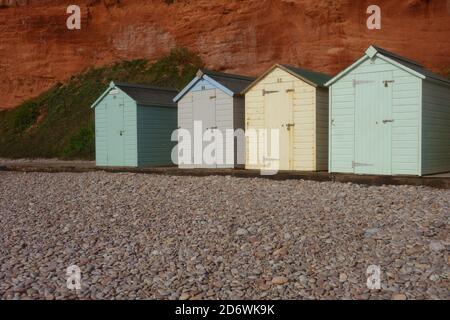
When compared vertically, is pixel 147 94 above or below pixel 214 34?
below

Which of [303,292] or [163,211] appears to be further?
[163,211]

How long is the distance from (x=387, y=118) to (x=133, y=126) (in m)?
8.82

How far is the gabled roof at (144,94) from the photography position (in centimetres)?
1900

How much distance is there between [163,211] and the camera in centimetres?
1051

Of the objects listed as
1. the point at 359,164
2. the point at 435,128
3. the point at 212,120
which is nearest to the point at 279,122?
the point at 212,120

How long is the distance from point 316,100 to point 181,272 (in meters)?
8.93

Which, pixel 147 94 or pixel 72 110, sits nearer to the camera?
pixel 147 94

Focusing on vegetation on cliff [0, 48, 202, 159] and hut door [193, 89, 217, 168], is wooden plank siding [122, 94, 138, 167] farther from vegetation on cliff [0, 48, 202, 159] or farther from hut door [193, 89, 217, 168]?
vegetation on cliff [0, 48, 202, 159]

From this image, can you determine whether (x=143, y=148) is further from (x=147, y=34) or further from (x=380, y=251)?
(x=147, y=34)

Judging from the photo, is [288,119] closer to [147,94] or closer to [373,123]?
[373,123]

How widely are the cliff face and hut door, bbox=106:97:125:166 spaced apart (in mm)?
13500

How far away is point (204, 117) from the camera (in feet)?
55.7

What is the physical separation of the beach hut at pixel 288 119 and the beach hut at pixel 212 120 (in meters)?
0.64

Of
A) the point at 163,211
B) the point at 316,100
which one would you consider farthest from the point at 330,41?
the point at 163,211
